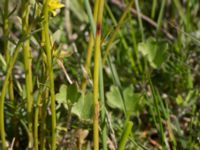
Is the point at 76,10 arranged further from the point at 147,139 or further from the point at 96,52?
the point at 96,52

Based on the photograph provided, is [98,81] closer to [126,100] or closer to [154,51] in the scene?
[126,100]

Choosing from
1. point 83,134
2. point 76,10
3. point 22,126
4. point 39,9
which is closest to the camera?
point 39,9

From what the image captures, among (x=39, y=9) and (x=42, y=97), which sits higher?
(x=39, y=9)

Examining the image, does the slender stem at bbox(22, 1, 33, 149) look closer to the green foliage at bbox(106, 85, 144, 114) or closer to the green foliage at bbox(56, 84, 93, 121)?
the green foliage at bbox(56, 84, 93, 121)

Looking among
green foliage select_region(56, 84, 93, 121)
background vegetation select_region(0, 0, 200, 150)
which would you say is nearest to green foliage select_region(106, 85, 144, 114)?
background vegetation select_region(0, 0, 200, 150)

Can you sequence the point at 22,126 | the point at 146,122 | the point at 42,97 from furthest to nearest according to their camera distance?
the point at 146,122 < the point at 22,126 < the point at 42,97

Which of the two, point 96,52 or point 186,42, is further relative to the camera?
point 186,42

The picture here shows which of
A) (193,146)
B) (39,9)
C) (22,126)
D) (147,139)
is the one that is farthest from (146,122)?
(39,9)

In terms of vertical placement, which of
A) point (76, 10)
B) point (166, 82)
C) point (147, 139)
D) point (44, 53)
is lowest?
point (147, 139)
